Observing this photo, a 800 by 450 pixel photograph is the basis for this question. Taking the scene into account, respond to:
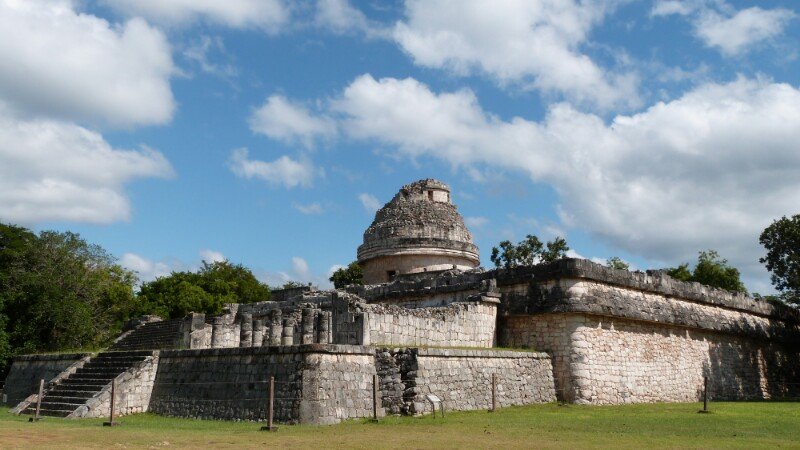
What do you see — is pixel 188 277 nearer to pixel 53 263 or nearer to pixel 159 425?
pixel 53 263

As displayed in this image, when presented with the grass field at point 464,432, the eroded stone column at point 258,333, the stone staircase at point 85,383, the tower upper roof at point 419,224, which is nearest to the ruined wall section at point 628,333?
the grass field at point 464,432

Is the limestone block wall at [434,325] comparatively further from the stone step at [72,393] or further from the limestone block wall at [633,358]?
the stone step at [72,393]

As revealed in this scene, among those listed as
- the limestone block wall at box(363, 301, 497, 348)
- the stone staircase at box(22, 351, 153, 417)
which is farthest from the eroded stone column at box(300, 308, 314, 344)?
the stone staircase at box(22, 351, 153, 417)

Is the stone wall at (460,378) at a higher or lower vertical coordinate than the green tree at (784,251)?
lower

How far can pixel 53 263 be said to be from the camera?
33.3 m

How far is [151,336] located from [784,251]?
2454cm

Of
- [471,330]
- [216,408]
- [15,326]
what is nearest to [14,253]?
[15,326]

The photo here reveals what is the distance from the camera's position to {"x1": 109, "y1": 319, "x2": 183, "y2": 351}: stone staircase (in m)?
25.5

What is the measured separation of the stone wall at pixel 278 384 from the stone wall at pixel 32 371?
5994mm

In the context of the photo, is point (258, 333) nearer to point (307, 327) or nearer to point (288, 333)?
point (288, 333)

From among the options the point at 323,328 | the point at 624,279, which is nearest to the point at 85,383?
the point at 323,328

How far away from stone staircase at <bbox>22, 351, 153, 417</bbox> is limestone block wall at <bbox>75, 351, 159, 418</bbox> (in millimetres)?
190

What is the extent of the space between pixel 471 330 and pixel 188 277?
26331 millimetres

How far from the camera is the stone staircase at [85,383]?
1902 cm
